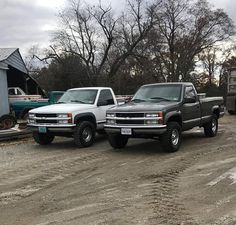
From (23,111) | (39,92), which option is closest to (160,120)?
(23,111)

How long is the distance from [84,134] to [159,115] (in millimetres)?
2870

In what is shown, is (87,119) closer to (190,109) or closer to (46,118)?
(46,118)

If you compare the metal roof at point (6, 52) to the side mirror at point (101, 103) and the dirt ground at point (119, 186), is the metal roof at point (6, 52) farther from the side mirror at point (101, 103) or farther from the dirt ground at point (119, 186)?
the dirt ground at point (119, 186)

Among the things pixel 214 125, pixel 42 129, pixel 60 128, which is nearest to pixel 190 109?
pixel 214 125

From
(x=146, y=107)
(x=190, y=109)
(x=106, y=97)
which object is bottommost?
(x=190, y=109)

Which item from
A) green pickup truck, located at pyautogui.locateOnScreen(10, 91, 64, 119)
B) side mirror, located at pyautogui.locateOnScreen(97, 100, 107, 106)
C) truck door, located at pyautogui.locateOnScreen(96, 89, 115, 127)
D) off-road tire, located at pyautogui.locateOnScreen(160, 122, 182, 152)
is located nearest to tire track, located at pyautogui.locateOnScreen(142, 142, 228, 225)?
off-road tire, located at pyautogui.locateOnScreen(160, 122, 182, 152)

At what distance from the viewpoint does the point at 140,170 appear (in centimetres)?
888

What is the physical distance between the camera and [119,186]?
24.6 ft

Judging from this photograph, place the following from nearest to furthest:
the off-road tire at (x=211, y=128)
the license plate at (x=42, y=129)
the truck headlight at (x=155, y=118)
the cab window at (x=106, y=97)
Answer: the truck headlight at (x=155, y=118), the license plate at (x=42, y=129), the cab window at (x=106, y=97), the off-road tire at (x=211, y=128)

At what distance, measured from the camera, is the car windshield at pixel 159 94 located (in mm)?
11984

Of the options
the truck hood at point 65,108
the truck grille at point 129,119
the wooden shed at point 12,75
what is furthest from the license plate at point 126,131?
the wooden shed at point 12,75

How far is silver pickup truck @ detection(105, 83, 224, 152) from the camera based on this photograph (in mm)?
10742

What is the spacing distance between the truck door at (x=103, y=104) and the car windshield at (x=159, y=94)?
135 cm

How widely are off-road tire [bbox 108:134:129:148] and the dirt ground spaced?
266mm
